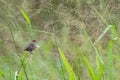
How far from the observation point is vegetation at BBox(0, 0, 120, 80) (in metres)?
1.75

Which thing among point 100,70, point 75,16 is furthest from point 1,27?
point 100,70

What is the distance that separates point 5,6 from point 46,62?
Result: 0.85 m

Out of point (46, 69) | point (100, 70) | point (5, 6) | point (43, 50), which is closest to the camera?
point (100, 70)

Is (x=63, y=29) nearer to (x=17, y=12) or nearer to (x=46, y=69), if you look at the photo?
(x=17, y=12)

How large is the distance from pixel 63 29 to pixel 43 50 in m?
0.41

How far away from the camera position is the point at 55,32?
7.68 ft

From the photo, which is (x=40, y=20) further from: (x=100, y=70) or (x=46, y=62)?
(x=100, y=70)

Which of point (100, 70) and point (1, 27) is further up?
point (100, 70)

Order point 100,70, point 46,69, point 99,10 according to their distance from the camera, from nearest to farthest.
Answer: point 100,70 < point 46,69 < point 99,10

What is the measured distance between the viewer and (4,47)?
7.13ft

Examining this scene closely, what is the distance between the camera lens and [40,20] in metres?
2.56

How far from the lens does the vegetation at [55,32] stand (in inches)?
69.0

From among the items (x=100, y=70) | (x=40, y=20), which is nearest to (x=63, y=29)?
(x=40, y=20)

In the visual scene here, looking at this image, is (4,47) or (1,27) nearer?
(4,47)
